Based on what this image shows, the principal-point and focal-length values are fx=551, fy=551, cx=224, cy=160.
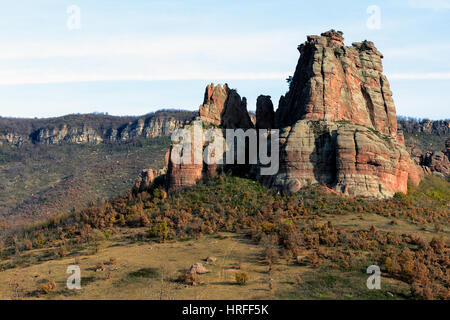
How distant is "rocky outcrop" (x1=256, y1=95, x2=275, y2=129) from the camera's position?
Result: 82.2 m

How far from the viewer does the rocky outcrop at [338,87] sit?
73.0 meters

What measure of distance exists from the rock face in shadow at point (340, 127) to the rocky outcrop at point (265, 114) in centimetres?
193

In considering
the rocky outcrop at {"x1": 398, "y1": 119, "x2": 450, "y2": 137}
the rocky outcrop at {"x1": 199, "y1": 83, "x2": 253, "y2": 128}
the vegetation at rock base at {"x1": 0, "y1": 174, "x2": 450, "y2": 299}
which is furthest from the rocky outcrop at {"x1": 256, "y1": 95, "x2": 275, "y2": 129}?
the rocky outcrop at {"x1": 398, "y1": 119, "x2": 450, "y2": 137}

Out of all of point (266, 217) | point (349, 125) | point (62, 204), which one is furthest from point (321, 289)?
point (62, 204)

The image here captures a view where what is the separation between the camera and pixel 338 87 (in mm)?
75312

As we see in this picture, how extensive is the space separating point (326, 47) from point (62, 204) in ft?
235

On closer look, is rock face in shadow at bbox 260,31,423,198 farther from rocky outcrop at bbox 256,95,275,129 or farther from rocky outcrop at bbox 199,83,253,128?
rocky outcrop at bbox 199,83,253,128

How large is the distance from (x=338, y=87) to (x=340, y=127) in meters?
8.18

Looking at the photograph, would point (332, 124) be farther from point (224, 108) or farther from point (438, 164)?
point (438, 164)

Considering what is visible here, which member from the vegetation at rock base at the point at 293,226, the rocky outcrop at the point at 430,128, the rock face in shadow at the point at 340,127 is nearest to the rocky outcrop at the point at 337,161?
the rock face in shadow at the point at 340,127

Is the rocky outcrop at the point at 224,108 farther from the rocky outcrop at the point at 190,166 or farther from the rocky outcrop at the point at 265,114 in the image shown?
the rocky outcrop at the point at 190,166

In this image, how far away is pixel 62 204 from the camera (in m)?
122

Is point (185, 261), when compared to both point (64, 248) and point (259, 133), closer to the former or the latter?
point (64, 248)
